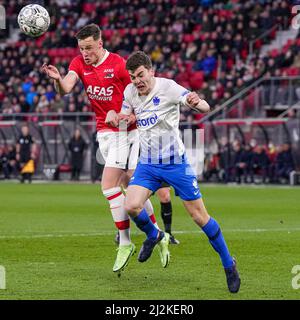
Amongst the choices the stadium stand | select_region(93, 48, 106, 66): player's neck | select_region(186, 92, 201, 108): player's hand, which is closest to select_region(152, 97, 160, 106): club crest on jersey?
select_region(186, 92, 201, 108): player's hand

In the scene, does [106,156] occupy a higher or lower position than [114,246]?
higher

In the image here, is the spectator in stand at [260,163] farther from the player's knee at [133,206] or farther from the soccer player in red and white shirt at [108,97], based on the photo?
the player's knee at [133,206]

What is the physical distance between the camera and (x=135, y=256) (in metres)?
12.2

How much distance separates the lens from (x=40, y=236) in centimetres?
1466

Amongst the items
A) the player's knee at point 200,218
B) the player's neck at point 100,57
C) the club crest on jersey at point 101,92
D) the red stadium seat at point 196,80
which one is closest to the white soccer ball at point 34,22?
the player's neck at point 100,57

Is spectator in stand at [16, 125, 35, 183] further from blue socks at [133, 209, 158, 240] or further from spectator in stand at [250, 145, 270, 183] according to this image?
blue socks at [133, 209, 158, 240]

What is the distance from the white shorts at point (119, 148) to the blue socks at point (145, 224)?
133 centimetres

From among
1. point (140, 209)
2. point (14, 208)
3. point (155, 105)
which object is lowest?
point (14, 208)

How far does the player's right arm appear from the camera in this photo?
35.5ft

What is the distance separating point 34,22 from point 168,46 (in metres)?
26.1

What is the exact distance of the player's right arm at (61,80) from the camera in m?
10.8
